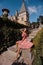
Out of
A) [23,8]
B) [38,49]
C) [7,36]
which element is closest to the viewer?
[38,49]

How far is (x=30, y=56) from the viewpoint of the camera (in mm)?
11273

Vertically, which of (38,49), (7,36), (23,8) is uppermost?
(23,8)

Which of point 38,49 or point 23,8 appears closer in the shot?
point 38,49

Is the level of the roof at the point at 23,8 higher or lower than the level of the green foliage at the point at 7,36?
higher

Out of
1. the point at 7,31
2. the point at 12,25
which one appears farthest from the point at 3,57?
the point at 12,25

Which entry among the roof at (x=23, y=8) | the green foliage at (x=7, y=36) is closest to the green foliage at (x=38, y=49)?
the green foliage at (x=7, y=36)

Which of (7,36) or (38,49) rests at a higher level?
(7,36)

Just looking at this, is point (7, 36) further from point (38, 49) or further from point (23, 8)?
point (23, 8)

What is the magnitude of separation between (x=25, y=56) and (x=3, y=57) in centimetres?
194

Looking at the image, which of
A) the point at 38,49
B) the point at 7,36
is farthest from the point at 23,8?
the point at 38,49

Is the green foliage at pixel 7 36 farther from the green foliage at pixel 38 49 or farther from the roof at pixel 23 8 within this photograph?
the roof at pixel 23 8

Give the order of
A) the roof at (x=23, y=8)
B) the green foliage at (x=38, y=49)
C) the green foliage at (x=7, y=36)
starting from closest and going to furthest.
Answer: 1. the green foliage at (x=38, y=49)
2. the green foliage at (x=7, y=36)
3. the roof at (x=23, y=8)

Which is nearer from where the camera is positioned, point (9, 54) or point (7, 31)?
point (9, 54)

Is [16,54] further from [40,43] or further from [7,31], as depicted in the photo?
[7,31]
